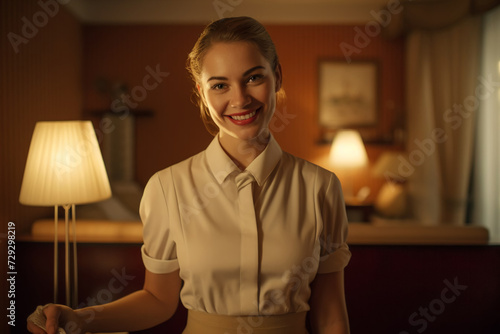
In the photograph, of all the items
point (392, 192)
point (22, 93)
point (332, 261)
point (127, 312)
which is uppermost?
point (22, 93)

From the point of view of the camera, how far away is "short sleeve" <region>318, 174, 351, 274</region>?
861 mm

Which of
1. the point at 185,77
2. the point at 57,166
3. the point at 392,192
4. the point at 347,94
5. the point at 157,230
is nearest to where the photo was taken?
the point at 157,230

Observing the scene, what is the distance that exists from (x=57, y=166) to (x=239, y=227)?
874 millimetres

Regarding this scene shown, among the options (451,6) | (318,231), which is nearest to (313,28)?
(451,6)

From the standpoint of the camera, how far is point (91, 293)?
181 centimetres

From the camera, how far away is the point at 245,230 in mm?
812

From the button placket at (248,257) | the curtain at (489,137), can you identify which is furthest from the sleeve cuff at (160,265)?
the curtain at (489,137)

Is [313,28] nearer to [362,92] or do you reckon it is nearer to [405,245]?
[362,92]

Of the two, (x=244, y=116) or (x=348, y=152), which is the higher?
(x=244, y=116)

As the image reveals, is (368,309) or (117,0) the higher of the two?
(117,0)

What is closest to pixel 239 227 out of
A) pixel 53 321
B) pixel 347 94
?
pixel 53 321

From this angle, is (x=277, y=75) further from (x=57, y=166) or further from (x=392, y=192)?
(x=392, y=192)

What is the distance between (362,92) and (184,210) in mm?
4104

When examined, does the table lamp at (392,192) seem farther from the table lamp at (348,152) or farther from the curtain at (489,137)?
the curtain at (489,137)
